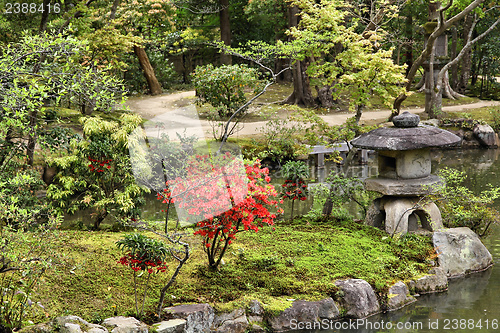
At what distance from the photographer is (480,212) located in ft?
28.6

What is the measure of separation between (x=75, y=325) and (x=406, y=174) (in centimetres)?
607

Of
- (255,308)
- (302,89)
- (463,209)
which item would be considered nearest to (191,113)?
(302,89)

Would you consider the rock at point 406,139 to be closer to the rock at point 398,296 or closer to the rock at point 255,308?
the rock at point 398,296

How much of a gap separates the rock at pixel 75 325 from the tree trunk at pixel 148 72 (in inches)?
711

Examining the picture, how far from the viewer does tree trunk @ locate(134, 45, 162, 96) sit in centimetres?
2217

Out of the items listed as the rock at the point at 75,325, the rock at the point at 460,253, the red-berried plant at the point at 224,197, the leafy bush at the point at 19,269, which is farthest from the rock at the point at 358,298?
the leafy bush at the point at 19,269

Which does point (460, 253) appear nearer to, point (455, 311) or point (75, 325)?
point (455, 311)

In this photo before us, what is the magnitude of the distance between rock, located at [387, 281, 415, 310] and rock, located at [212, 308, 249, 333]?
85.1 inches

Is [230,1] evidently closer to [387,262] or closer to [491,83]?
[491,83]

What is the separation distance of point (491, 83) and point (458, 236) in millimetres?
18975

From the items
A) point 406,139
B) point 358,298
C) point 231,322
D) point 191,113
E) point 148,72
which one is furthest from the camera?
point 148,72

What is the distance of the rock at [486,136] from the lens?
18.0 m

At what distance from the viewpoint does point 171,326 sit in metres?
5.72

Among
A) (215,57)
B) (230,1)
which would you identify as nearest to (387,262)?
(230,1)
